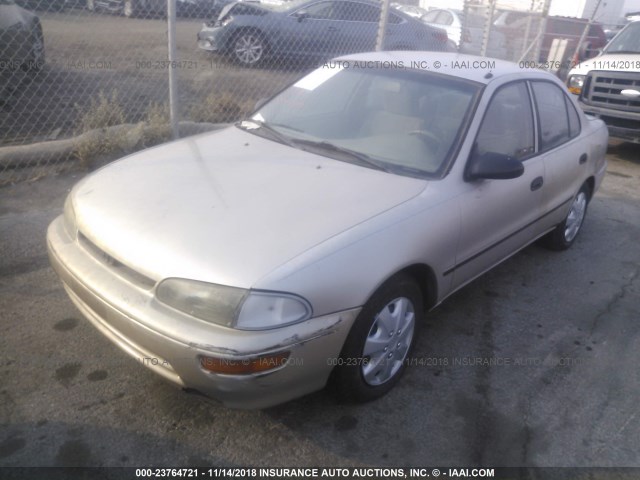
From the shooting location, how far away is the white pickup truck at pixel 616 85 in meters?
7.78

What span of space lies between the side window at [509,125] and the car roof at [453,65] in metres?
0.13

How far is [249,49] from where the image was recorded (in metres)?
9.93

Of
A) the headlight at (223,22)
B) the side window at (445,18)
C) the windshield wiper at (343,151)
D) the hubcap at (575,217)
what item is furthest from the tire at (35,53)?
the side window at (445,18)

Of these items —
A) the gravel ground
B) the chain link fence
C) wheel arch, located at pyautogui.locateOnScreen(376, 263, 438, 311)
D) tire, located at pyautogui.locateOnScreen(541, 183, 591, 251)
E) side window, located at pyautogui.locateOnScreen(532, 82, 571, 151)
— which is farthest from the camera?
the gravel ground

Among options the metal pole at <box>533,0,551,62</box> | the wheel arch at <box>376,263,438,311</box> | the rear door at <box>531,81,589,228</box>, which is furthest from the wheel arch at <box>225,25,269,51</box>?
the wheel arch at <box>376,263,438,311</box>

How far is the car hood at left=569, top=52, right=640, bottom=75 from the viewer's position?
7.95 meters

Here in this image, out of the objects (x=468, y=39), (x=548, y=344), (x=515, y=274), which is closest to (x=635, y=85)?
(x=468, y=39)

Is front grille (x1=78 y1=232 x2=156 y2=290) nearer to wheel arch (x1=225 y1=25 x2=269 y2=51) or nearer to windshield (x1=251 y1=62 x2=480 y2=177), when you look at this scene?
windshield (x1=251 y1=62 x2=480 y2=177)

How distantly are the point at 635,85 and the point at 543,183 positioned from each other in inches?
200

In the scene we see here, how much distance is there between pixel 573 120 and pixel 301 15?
21.5 ft

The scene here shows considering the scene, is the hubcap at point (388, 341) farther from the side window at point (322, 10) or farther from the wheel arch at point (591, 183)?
the side window at point (322, 10)

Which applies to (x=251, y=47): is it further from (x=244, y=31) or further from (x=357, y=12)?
(x=357, y=12)

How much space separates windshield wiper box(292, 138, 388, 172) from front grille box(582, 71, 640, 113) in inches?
246

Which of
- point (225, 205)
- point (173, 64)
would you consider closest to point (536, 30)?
point (173, 64)
